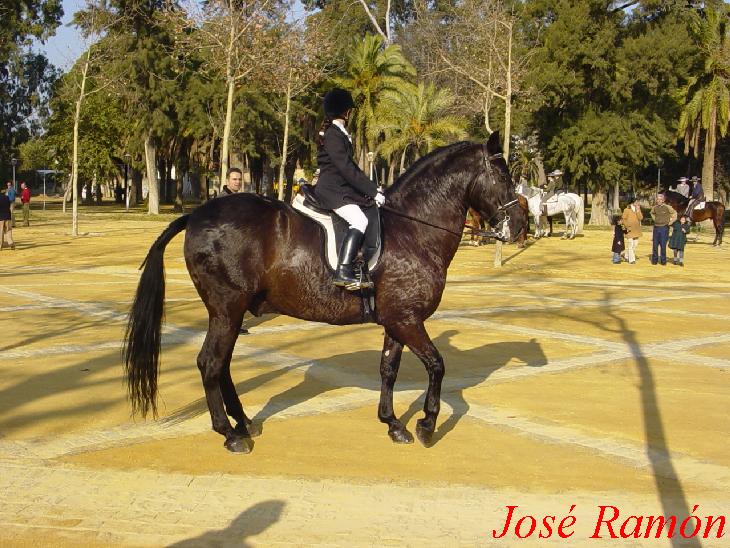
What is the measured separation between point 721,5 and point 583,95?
10.2 m

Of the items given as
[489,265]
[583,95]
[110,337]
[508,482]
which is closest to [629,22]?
[583,95]

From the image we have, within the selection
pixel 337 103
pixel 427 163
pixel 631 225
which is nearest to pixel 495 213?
pixel 427 163

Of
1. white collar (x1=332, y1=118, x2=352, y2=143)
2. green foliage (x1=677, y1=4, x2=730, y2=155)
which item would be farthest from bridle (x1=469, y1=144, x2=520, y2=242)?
green foliage (x1=677, y1=4, x2=730, y2=155)

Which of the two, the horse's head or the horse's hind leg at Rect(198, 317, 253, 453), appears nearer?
the horse's hind leg at Rect(198, 317, 253, 453)

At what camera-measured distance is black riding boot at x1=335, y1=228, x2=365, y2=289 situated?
6875mm

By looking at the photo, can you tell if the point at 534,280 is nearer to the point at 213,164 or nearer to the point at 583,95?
the point at 583,95

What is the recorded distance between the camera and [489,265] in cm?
2503

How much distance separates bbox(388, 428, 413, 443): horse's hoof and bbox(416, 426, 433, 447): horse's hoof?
15cm

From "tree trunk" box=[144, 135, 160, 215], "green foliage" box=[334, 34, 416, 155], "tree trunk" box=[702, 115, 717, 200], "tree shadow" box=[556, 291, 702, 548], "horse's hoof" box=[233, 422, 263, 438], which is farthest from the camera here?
"green foliage" box=[334, 34, 416, 155]

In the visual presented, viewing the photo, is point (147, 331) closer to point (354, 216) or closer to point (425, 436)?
point (354, 216)

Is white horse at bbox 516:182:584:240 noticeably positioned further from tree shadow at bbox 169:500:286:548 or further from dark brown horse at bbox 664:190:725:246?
tree shadow at bbox 169:500:286:548

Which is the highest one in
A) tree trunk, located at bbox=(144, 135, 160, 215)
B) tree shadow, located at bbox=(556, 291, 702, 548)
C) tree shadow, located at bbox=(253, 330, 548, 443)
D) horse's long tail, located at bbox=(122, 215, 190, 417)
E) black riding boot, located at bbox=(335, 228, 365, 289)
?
tree trunk, located at bbox=(144, 135, 160, 215)

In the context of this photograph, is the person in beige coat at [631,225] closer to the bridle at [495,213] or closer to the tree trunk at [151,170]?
the bridle at [495,213]

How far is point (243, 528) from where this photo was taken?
500 cm
